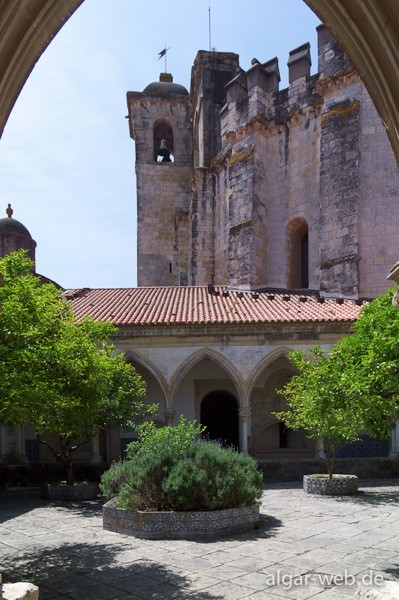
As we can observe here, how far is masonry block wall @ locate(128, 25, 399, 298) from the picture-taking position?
1734 cm

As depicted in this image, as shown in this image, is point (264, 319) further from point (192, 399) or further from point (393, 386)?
point (393, 386)

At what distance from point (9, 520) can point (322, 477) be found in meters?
6.64

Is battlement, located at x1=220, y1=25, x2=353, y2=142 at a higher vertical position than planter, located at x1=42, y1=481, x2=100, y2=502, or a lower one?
higher

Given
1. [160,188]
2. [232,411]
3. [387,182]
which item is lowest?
[232,411]

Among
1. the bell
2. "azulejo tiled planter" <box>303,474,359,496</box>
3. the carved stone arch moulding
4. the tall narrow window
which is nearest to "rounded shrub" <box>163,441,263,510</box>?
"azulejo tiled planter" <box>303,474,359,496</box>

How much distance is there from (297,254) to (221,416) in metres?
6.29

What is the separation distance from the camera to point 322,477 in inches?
497

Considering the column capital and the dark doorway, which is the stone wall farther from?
the column capital

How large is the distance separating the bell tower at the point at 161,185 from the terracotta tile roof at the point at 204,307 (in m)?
5.54

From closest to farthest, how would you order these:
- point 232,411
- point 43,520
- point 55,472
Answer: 1. point 43,520
2. point 55,472
3. point 232,411

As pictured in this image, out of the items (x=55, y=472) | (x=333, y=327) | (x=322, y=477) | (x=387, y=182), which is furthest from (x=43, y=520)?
(x=387, y=182)

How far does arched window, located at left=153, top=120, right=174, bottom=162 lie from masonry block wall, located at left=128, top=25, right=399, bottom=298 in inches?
35.7

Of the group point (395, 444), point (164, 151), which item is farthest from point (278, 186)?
point (395, 444)

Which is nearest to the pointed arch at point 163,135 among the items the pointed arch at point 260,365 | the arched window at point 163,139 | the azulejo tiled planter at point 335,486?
the arched window at point 163,139
